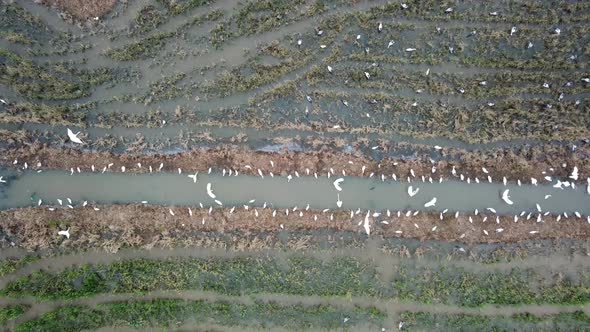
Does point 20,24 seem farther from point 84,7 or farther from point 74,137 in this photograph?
point 74,137

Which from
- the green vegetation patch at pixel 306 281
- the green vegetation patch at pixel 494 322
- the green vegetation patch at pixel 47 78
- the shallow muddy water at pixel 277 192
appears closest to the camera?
the green vegetation patch at pixel 494 322

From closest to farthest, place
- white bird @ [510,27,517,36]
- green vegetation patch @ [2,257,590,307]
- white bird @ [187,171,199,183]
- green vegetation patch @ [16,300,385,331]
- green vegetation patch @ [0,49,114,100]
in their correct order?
green vegetation patch @ [2,257,590,307] < green vegetation patch @ [16,300,385,331] < white bird @ [510,27,517,36] < white bird @ [187,171,199,183] < green vegetation patch @ [0,49,114,100]

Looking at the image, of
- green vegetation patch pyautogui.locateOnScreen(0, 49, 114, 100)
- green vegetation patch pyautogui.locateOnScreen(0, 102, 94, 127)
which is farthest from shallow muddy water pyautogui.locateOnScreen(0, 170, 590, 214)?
green vegetation patch pyautogui.locateOnScreen(0, 49, 114, 100)

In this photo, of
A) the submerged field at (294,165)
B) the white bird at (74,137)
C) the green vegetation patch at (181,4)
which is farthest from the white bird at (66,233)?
the green vegetation patch at (181,4)

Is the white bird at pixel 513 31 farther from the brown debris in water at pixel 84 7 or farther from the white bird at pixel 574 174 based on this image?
the brown debris in water at pixel 84 7

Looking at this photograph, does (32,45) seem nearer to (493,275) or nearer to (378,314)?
(378,314)

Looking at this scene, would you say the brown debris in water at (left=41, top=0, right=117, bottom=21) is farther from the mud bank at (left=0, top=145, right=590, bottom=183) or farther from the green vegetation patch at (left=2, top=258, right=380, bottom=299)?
the green vegetation patch at (left=2, top=258, right=380, bottom=299)

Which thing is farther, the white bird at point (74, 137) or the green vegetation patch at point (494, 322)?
the white bird at point (74, 137)
